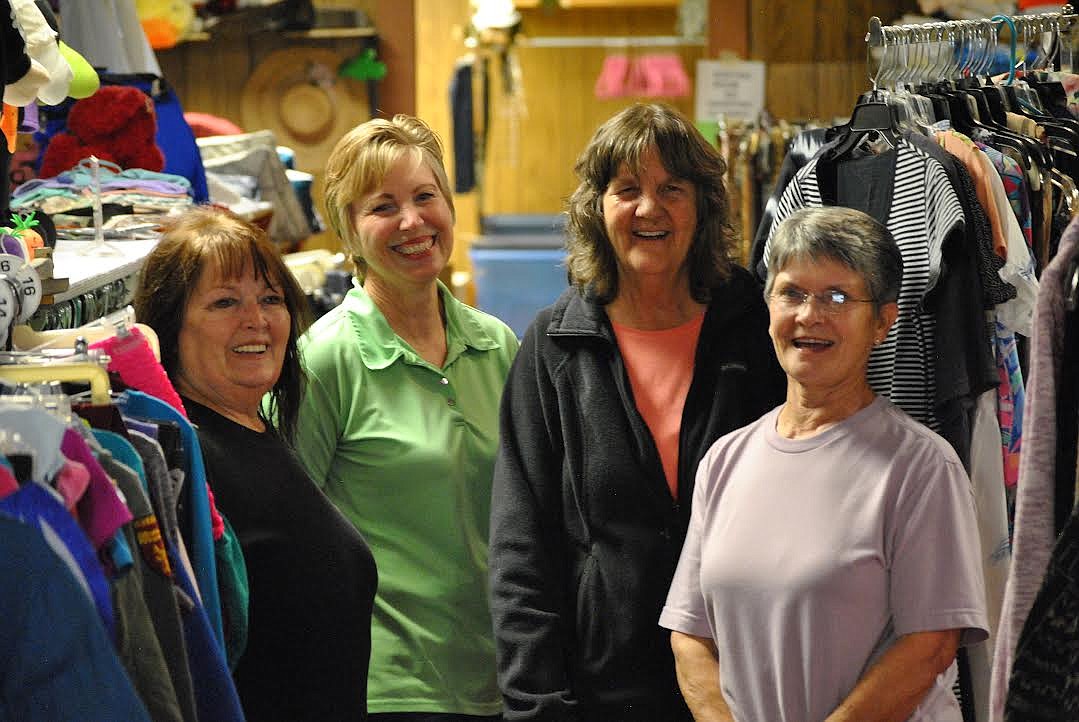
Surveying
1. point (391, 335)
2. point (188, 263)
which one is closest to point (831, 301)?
point (391, 335)

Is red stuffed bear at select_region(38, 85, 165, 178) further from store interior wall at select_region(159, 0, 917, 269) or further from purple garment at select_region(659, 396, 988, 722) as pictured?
store interior wall at select_region(159, 0, 917, 269)

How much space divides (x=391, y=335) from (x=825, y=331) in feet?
2.85

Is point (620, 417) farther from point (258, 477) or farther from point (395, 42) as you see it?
point (395, 42)

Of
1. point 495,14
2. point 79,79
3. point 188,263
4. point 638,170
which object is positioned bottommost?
point 188,263

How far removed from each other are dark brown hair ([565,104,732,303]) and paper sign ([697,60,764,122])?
12.9 ft

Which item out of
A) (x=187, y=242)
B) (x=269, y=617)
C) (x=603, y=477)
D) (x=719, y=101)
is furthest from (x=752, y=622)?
(x=719, y=101)

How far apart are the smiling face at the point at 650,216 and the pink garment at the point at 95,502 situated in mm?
1169

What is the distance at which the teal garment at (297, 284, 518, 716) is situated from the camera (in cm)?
262

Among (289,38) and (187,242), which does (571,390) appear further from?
(289,38)

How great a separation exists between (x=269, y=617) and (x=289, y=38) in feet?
21.1

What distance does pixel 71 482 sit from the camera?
1539 millimetres

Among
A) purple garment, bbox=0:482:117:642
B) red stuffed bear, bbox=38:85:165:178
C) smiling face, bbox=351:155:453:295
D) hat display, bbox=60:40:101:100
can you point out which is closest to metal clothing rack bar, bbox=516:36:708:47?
red stuffed bear, bbox=38:85:165:178

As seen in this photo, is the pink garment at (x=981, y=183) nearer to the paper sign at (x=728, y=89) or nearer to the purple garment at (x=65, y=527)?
the purple garment at (x=65, y=527)

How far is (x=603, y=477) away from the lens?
97.0 inches
